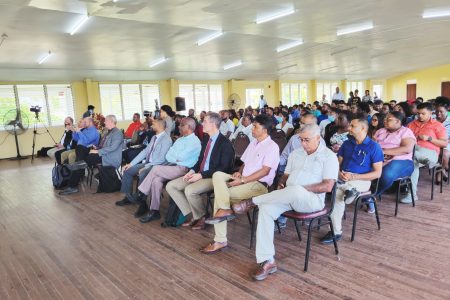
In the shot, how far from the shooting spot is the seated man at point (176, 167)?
3707 mm

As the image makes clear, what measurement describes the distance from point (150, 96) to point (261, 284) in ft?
37.6

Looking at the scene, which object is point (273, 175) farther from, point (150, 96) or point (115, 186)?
point (150, 96)

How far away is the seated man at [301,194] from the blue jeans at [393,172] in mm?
1117

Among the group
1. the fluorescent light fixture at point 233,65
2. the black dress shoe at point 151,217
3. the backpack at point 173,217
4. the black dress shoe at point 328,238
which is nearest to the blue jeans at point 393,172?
the black dress shoe at point 328,238

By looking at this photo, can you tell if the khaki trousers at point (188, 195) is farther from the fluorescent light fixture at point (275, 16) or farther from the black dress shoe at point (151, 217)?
the fluorescent light fixture at point (275, 16)

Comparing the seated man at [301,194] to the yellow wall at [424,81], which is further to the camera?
the yellow wall at [424,81]

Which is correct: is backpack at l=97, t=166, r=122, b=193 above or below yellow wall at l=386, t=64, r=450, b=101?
below

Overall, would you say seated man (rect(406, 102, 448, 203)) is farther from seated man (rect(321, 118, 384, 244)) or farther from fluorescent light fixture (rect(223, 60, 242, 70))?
fluorescent light fixture (rect(223, 60, 242, 70))

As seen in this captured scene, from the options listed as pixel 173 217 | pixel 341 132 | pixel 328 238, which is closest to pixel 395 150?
pixel 341 132

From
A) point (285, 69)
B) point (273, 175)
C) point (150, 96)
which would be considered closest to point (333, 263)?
point (273, 175)

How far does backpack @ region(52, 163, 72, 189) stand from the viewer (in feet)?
17.9

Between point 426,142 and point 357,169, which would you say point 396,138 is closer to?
point 426,142

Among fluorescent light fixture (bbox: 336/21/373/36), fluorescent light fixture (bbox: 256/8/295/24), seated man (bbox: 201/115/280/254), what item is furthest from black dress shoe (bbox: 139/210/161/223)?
fluorescent light fixture (bbox: 336/21/373/36)

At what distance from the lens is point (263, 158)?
3.01 metres
